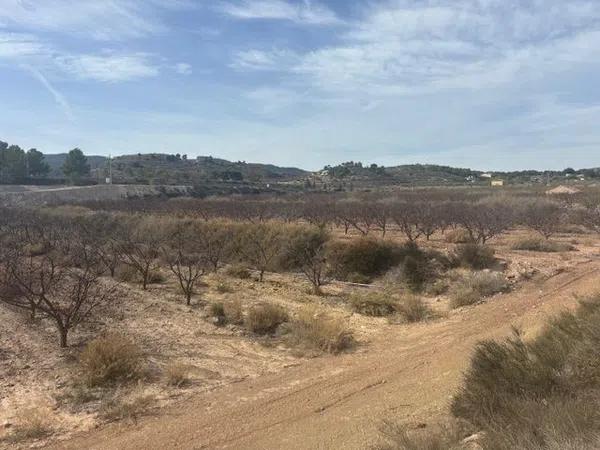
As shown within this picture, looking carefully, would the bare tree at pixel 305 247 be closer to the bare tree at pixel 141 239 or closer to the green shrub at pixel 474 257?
the green shrub at pixel 474 257

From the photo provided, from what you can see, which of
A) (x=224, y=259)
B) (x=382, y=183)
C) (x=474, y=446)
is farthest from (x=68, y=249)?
(x=382, y=183)

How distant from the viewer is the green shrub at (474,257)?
984 inches

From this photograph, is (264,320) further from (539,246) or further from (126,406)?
(539,246)

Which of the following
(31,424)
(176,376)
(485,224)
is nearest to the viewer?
(31,424)

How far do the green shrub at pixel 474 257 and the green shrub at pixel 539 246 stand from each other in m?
6.47

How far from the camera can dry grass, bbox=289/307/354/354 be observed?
1401cm

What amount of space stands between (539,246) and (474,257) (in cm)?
804

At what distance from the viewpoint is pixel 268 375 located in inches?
478

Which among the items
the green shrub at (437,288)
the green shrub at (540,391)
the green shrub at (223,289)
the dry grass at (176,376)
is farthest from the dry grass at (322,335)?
the green shrub at (437,288)

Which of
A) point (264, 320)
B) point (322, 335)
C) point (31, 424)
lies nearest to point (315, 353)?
point (322, 335)

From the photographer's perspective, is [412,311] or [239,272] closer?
[412,311]

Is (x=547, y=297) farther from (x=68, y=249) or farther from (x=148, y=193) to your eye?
(x=148, y=193)

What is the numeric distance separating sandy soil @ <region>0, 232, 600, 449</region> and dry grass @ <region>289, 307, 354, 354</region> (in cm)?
44

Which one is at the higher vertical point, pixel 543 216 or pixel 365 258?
pixel 543 216
